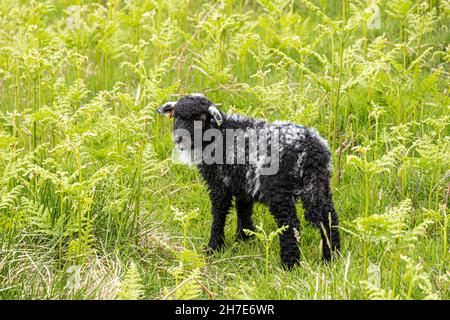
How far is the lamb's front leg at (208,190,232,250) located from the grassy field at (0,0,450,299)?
14 centimetres

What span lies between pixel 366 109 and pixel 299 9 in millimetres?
3197

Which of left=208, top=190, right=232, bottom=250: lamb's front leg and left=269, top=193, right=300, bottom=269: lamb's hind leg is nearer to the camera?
left=269, top=193, right=300, bottom=269: lamb's hind leg

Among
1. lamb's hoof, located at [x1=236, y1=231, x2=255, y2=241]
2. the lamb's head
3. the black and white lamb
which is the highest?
the lamb's head

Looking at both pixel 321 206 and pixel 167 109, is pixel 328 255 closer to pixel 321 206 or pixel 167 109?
pixel 321 206

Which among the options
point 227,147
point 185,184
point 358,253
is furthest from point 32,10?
point 358,253

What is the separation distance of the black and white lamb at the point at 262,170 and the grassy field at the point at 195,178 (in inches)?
9.1

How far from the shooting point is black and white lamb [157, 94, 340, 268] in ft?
21.9

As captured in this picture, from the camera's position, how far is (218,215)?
727 centimetres

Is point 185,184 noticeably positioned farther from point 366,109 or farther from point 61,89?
point 366,109

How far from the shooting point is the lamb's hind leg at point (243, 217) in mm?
7352

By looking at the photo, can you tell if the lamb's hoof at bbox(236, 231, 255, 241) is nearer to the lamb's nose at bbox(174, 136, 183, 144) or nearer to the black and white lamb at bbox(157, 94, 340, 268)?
the black and white lamb at bbox(157, 94, 340, 268)

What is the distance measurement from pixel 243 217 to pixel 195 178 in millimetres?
1287

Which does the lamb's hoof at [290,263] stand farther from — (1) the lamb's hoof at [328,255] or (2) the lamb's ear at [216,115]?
(2) the lamb's ear at [216,115]

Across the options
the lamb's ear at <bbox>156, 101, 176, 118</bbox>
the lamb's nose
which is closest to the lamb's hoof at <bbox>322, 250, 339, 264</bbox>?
the lamb's nose
